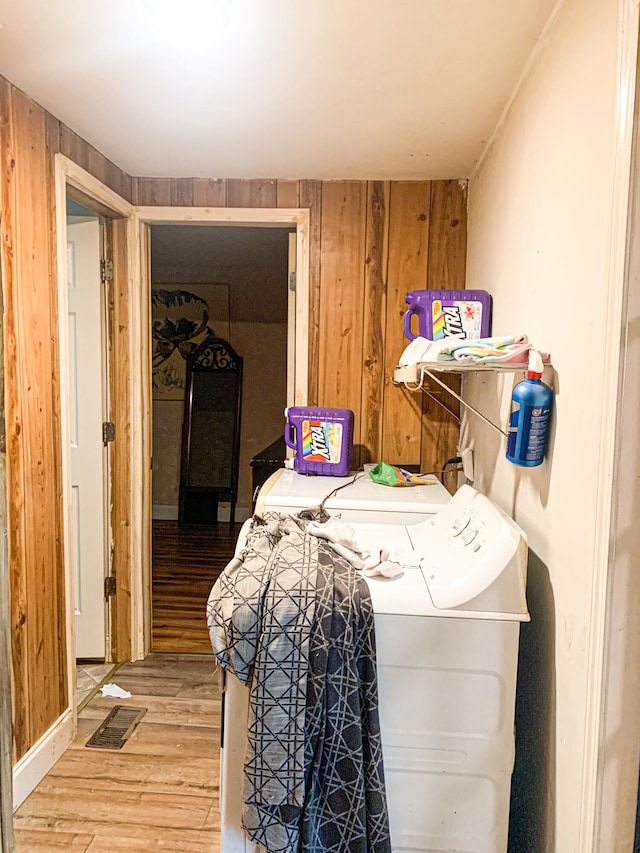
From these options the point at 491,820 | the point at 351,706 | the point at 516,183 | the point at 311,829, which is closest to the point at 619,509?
the point at 351,706

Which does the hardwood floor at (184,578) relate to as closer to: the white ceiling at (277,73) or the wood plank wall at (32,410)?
the wood plank wall at (32,410)

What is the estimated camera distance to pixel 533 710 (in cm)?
153

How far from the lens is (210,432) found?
533 centimetres

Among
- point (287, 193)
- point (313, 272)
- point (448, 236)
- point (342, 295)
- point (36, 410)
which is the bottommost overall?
point (36, 410)

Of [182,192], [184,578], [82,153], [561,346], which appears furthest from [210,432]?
[561,346]

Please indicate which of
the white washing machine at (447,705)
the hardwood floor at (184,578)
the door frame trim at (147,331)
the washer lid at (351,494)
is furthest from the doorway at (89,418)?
the white washing machine at (447,705)

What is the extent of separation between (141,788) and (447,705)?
4.05 feet

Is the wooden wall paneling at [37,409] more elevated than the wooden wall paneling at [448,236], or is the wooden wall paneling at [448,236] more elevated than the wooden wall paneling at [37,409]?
the wooden wall paneling at [448,236]

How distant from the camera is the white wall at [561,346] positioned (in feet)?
3.69

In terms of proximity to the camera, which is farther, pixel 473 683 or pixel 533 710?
pixel 533 710

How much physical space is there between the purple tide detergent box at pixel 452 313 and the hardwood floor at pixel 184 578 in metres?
1.92

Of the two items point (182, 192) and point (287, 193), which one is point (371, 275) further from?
point (182, 192)

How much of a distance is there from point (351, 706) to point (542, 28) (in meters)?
1.67

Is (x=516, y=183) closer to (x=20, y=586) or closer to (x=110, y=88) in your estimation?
(x=110, y=88)
